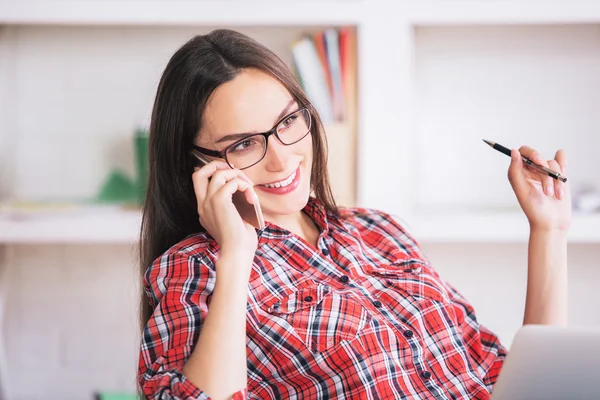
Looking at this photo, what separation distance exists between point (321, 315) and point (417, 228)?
1.20 m

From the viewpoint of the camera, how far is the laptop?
742mm

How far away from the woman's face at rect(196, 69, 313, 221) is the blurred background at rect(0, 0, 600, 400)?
3.41ft

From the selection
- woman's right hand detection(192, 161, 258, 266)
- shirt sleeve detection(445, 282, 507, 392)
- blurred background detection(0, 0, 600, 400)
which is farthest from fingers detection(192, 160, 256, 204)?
blurred background detection(0, 0, 600, 400)

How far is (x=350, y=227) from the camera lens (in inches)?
58.6

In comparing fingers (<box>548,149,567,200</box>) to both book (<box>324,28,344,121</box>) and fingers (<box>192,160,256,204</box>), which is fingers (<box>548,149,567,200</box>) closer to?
fingers (<box>192,160,256,204</box>)

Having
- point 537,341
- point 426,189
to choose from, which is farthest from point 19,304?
point 537,341

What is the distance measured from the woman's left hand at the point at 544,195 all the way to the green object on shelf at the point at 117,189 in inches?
61.3

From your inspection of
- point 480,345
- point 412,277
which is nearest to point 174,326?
point 412,277

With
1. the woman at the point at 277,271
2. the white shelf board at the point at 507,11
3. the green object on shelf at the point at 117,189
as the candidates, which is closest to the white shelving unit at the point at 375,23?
the white shelf board at the point at 507,11

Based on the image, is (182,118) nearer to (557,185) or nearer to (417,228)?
(557,185)

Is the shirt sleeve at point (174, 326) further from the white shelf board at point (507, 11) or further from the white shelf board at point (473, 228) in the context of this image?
the white shelf board at point (507, 11)

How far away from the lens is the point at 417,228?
2.33 m

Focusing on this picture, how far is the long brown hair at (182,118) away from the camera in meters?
1.26

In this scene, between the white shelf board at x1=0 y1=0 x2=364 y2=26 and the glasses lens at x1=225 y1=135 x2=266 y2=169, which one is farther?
→ the white shelf board at x1=0 y1=0 x2=364 y2=26
